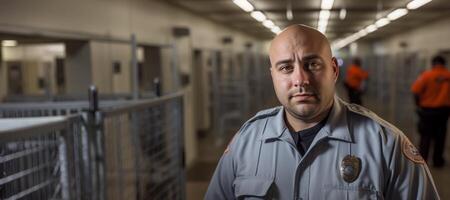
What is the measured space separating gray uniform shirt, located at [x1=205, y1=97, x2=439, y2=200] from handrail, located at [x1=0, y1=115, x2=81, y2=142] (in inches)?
25.2

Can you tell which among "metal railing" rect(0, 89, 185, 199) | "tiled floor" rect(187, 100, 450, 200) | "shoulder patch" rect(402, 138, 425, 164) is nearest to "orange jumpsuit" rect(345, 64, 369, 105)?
"tiled floor" rect(187, 100, 450, 200)

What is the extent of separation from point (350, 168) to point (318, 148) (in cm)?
13

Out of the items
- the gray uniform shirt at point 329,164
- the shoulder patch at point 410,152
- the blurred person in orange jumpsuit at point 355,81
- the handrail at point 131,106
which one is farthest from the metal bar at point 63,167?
the blurred person in orange jumpsuit at point 355,81

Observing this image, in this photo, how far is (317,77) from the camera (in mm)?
1679

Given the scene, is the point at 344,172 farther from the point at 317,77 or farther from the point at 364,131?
the point at 317,77

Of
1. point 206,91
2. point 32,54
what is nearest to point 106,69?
point 32,54

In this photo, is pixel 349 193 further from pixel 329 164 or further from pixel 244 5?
pixel 244 5

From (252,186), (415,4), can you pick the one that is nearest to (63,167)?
(252,186)

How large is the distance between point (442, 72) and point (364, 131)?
5398 mm

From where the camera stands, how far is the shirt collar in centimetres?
172

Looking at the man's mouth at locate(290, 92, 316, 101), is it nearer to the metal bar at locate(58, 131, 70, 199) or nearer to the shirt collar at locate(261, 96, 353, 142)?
the shirt collar at locate(261, 96, 353, 142)

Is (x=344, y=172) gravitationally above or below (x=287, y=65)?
below

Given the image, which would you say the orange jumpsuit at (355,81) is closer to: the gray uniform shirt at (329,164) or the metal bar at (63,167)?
the gray uniform shirt at (329,164)

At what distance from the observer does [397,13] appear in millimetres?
9383
